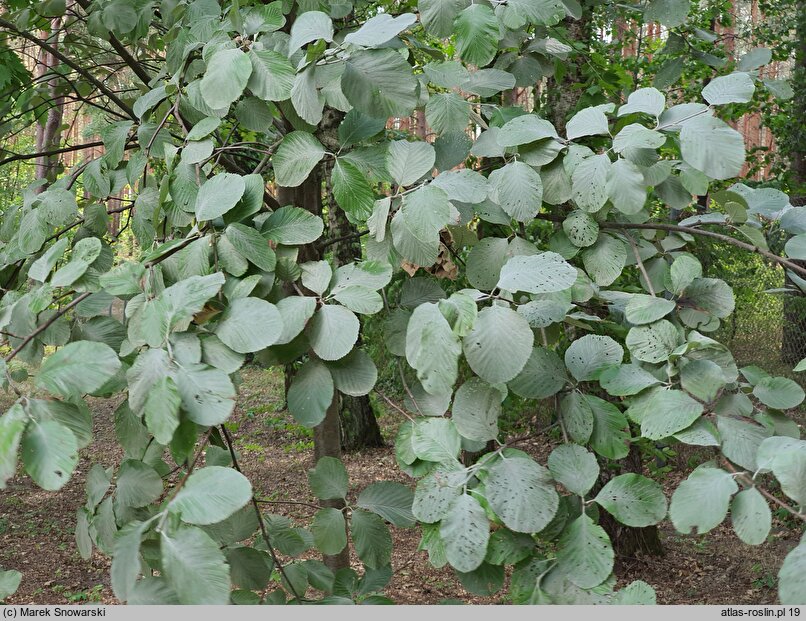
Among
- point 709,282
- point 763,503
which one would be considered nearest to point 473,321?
point 763,503

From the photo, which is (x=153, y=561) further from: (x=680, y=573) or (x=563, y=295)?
(x=680, y=573)

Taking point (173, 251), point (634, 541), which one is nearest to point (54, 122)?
point (173, 251)

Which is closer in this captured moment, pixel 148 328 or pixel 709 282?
pixel 148 328

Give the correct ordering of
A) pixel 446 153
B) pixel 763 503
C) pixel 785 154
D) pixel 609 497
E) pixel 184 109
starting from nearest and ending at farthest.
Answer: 1. pixel 763 503
2. pixel 609 497
3. pixel 446 153
4. pixel 184 109
5. pixel 785 154

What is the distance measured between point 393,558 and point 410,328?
3.57m

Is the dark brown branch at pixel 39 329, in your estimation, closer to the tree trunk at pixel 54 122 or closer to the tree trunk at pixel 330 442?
the tree trunk at pixel 330 442

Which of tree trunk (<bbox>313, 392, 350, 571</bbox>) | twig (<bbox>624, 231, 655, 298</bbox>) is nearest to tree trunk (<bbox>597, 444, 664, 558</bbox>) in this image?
tree trunk (<bbox>313, 392, 350, 571</bbox>)

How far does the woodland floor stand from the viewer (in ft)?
12.2

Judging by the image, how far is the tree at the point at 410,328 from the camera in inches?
28.3

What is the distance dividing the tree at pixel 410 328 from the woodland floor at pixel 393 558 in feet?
7.08

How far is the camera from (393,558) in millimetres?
4059

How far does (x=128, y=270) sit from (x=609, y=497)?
62 cm

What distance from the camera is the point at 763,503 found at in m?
0.70

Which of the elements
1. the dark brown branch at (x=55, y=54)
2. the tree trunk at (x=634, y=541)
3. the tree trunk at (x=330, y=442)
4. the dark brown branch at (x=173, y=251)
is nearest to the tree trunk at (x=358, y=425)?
the tree trunk at (x=634, y=541)
